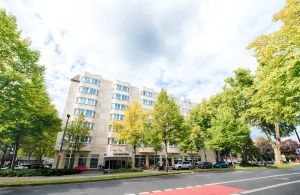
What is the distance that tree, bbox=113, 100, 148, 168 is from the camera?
2867 cm

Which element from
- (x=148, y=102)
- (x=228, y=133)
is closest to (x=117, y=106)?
(x=148, y=102)

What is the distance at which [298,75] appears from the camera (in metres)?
8.35

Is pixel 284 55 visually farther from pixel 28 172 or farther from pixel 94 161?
pixel 94 161

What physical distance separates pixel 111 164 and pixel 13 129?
21689mm

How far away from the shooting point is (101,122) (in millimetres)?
39625

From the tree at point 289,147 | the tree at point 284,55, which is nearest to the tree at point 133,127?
the tree at point 284,55

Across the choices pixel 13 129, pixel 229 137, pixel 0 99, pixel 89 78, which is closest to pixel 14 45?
pixel 0 99

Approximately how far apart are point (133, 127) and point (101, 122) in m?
14.1

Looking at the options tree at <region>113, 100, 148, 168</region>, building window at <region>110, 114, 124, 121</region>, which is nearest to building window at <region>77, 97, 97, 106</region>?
building window at <region>110, 114, 124, 121</region>

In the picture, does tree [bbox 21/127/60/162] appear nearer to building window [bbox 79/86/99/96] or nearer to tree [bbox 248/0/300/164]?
building window [bbox 79/86/99/96]

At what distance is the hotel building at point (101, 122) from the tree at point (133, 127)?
18.5 feet

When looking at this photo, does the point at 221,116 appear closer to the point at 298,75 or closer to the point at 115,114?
the point at 115,114

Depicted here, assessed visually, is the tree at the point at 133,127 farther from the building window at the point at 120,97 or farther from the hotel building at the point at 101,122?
the building window at the point at 120,97

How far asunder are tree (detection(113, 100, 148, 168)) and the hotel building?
564cm
